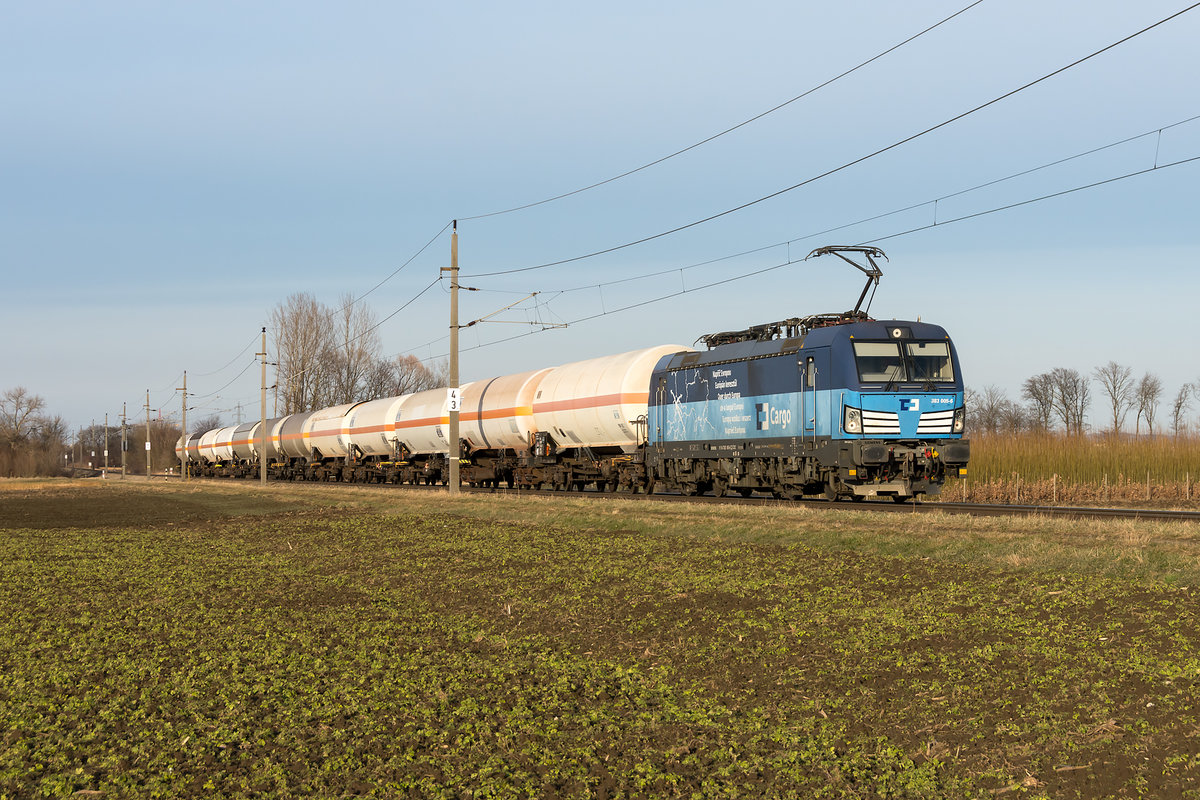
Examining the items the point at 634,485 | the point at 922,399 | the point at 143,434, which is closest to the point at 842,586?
the point at 922,399

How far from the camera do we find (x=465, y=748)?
6.71 m

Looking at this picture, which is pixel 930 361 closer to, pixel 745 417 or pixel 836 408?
pixel 836 408

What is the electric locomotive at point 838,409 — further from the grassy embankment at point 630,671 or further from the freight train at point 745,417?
the grassy embankment at point 630,671

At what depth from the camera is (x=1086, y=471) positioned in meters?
32.4

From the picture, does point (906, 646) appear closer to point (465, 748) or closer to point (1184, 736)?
point (1184, 736)

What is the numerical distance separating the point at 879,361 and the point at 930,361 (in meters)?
1.39

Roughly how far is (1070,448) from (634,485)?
14375mm

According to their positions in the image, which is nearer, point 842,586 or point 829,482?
point 842,586

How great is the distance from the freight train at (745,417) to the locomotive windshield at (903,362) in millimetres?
29

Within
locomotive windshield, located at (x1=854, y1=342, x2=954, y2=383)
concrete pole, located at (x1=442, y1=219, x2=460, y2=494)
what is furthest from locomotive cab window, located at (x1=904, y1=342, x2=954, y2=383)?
concrete pole, located at (x1=442, y1=219, x2=460, y2=494)

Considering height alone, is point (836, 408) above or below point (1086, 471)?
above

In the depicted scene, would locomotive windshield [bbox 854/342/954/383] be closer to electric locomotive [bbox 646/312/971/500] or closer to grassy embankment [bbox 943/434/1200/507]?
electric locomotive [bbox 646/312/971/500]

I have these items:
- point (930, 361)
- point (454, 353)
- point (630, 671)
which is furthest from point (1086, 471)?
point (630, 671)

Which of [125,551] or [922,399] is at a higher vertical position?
[922,399]
